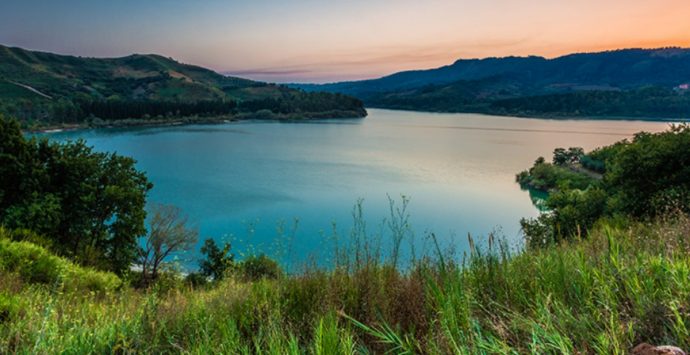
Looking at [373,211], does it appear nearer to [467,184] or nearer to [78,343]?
[467,184]

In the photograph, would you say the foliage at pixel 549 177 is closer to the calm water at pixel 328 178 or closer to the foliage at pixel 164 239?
the calm water at pixel 328 178

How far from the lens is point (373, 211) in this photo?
108 feet

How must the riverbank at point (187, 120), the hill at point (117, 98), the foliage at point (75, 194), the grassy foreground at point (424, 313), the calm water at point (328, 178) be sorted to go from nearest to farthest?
the grassy foreground at point (424, 313), the foliage at point (75, 194), the calm water at point (328, 178), the riverbank at point (187, 120), the hill at point (117, 98)

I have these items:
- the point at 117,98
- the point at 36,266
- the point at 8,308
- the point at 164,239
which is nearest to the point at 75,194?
the point at 164,239

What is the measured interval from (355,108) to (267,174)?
9406 cm

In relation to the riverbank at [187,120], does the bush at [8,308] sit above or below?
below

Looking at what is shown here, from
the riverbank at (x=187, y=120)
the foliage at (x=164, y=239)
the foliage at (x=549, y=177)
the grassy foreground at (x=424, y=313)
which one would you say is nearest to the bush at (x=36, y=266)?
the grassy foreground at (x=424, y=313)

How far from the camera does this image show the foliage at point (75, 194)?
1616 cm

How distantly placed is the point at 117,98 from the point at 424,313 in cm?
15869

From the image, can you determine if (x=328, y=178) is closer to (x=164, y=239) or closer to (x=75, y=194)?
(x=164, y=239)

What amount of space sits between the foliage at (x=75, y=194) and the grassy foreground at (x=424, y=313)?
1491cm

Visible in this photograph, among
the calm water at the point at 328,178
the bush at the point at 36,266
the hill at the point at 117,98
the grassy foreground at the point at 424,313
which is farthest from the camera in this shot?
the hill at the point at 117,98

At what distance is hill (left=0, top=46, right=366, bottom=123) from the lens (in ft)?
323

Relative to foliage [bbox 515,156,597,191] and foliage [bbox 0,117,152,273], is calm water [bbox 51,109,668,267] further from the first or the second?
foliage [bbox 0,117,152,273]
